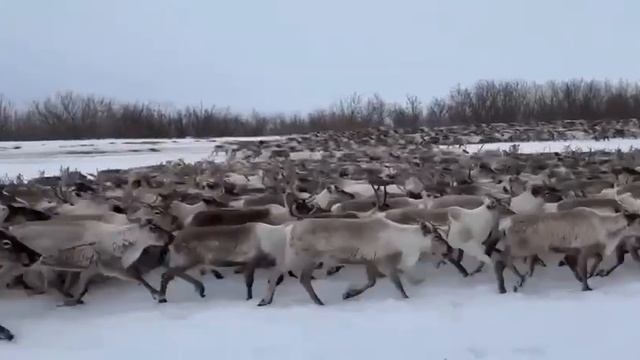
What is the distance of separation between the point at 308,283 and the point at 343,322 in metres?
0.84

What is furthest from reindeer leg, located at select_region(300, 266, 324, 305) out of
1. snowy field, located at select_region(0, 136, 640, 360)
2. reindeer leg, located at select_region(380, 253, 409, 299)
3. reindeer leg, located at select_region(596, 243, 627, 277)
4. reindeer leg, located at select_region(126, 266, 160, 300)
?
reindeer leg, located at select_region(596, 243, 627, 277)

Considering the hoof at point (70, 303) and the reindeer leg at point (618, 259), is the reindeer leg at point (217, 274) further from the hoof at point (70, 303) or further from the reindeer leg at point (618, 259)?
the reindeer leg at point (618, 259)

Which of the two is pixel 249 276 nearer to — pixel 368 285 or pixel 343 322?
pixel 368 285

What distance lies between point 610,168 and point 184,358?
10376 mm

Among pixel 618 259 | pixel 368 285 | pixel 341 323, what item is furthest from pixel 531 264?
pixel 341 323

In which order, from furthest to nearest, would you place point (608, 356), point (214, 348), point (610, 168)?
point (610, 168)
point (214, 348)
point (608, 356)

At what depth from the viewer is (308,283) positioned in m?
6.87

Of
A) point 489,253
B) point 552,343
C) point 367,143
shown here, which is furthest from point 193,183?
point 367,143

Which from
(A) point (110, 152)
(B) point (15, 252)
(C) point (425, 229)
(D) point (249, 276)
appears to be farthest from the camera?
(A) point (110, 152)

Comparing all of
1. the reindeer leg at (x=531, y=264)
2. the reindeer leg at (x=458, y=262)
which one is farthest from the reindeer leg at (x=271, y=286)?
the reindeer leg at (x=531, y=264)

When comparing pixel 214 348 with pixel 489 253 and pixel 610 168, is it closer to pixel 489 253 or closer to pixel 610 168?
pixel 489 253

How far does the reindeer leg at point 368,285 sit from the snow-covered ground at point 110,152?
15.1 m

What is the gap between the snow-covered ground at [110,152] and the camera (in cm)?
2283

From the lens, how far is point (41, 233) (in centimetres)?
724
